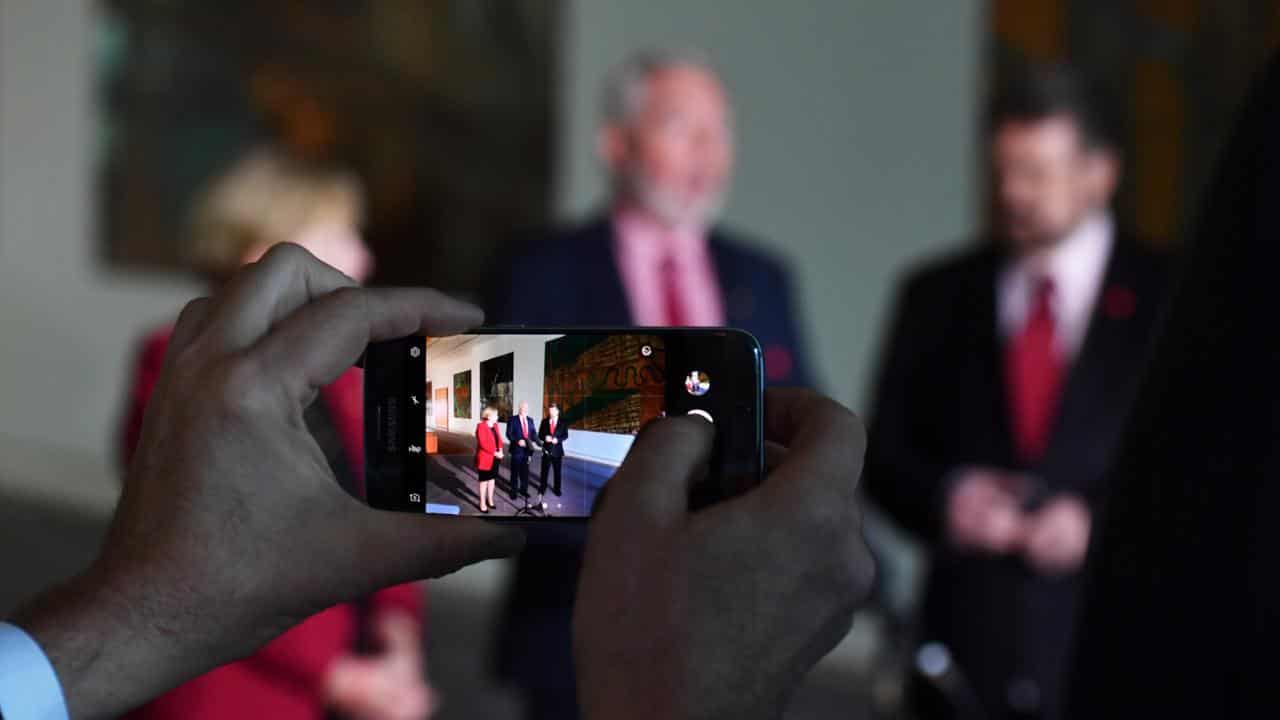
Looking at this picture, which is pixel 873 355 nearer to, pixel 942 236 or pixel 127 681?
pixel 942 236

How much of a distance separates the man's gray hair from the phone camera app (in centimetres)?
170

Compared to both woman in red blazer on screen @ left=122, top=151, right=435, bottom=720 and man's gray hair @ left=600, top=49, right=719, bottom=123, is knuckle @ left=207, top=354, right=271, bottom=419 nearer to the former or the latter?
woman in red blazer on screen @ left=122, top=151, right=435, bottom=720

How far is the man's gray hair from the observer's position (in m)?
2.18

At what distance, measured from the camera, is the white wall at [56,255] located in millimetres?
5656

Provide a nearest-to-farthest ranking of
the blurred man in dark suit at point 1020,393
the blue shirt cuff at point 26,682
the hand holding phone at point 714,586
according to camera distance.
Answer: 1. the hand holding phone at point 714,586
2. the blue shirt cuff at point 26,682
3. the blurred man in dark suit at point 1020,393

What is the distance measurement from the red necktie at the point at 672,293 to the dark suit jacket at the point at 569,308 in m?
0.07

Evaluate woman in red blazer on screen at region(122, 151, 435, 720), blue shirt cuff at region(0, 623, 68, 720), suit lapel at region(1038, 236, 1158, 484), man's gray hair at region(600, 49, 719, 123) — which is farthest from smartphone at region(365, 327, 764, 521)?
man's gray hair at region(600, 49, 719, 123)

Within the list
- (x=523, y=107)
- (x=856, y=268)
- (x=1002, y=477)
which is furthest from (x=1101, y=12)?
(x=1002, y=477)

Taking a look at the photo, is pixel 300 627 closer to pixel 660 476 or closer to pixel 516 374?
pixel 516 374

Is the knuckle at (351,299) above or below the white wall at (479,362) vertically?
above

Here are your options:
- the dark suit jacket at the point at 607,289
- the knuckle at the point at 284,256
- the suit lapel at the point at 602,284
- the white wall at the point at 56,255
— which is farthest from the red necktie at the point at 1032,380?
the white wall at the point at 56,255

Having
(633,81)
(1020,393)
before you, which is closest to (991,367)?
(1020,393)

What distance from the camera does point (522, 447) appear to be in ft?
1.75

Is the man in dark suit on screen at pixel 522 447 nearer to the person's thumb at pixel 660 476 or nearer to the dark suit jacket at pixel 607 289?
the person's thumb at pixel 660 476
